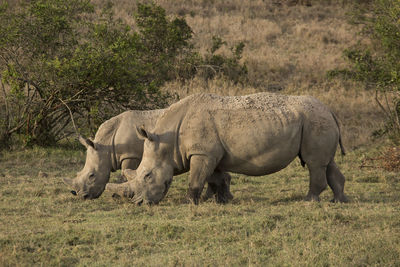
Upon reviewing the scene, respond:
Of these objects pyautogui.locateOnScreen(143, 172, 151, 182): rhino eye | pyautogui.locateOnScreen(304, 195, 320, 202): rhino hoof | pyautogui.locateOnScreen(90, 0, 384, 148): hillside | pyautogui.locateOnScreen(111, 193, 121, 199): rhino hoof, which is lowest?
pyautogui.locateOnScreen(90, 0, 384, 148): hillside

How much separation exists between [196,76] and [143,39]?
250 centimetres

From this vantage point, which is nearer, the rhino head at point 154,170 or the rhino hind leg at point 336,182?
the rhino head at point 154,170

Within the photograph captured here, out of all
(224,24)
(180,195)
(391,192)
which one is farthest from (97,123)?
(224,24)

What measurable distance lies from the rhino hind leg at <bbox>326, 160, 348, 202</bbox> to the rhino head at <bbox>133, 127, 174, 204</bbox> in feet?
8.69

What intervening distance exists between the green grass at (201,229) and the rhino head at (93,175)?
252 millimetres

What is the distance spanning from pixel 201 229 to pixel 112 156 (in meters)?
3.53

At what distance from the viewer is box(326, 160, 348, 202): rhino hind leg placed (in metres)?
10.6

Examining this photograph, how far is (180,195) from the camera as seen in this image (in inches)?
447

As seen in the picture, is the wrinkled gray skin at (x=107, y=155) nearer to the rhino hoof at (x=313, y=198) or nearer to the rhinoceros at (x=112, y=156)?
the rhinoceros at (x=112, y=156)

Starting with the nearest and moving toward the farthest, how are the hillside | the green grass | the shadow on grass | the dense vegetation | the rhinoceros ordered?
the green grass
the shadow on grass
the rhinoceros
the dense vegetation
the hillside

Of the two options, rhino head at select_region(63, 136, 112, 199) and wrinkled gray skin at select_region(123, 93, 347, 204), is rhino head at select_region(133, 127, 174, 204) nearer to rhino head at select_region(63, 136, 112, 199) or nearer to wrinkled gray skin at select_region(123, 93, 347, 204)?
wrinkled gray skin at select_region(123, 93, 347, 204)

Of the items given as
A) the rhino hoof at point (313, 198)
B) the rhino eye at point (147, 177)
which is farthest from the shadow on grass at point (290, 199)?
the rhino eye at point (147, 177)

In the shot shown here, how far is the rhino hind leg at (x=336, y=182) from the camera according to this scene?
1058cm

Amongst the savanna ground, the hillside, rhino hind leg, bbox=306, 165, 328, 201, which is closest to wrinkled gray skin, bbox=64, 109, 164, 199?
the savanna ground
